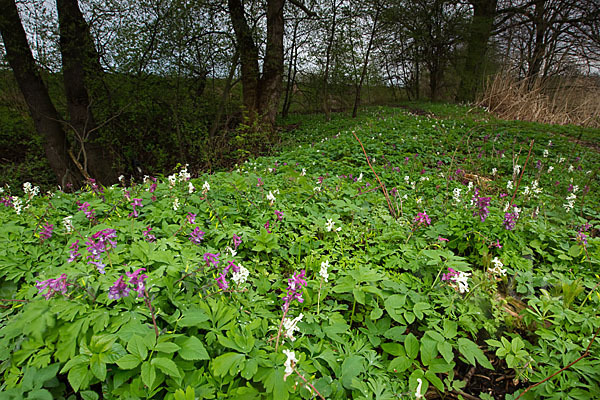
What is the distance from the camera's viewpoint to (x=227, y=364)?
120 centimetres

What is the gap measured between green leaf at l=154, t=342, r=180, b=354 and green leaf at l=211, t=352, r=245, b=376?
0.18 m

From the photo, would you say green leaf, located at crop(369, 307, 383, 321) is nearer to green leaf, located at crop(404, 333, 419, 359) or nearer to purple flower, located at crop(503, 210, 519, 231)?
green leaf, located at crop(404, 333, 419, 359)

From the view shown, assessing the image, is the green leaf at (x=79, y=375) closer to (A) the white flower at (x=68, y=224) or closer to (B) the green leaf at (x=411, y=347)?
(A) the white flower at (x=68, y=224)

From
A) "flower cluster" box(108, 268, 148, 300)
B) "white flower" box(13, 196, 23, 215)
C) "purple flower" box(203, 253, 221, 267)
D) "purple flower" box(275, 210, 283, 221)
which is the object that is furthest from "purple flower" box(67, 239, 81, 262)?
"white flower" box(13, 196, 23, 215)

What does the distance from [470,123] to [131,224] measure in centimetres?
841

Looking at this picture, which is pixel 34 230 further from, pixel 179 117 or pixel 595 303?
pixel 179 117

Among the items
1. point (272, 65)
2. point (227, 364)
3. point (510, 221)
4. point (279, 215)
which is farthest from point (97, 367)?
→ point (272, 65)

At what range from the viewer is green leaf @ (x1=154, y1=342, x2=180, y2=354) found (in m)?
1.14

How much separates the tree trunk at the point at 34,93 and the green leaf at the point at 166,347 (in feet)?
21.9

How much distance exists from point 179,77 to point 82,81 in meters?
2.38

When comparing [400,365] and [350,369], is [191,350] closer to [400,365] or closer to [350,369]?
[350,369]

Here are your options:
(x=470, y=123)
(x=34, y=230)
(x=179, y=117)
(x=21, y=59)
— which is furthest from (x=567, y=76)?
(x=21, y=59)

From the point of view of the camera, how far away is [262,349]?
1.34m

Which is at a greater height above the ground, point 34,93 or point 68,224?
point 34,93
